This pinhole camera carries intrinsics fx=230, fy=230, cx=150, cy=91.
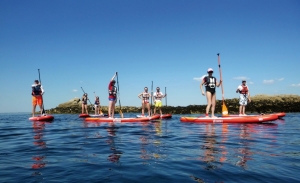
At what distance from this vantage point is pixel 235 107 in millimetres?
33719

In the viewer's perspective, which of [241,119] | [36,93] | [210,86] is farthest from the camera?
[36,93]

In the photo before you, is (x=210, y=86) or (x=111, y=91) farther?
(x=111, y=91)

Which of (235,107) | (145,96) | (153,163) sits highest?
(145,96)

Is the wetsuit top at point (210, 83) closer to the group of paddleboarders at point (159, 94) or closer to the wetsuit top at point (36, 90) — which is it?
the group of paddleboarders at point (159, 94)

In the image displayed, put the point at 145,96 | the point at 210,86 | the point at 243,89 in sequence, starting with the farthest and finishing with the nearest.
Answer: the point at 145,96
the point at 243,89
the point at 210,86

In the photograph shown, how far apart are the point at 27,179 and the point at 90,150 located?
210cm

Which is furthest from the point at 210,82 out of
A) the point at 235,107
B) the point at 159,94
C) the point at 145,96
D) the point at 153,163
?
the point at 235,107

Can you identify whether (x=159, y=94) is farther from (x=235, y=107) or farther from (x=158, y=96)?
(x=235, y=107)

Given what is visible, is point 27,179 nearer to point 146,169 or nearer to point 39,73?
point 146,169

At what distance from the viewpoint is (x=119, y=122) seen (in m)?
13.5

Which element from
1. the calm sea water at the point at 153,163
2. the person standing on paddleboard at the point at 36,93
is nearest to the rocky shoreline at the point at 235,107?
the person standing on paddleboard at the point at 36,93

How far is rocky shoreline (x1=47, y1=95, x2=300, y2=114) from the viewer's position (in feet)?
104

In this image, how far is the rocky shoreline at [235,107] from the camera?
31617 mm

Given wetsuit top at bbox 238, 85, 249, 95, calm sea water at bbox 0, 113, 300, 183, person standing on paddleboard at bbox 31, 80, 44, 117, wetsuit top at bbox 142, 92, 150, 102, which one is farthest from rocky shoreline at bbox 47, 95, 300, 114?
calm sea water at bbox 0, 113, 300, 183
